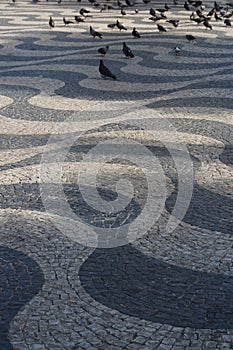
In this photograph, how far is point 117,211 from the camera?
20.9 ft

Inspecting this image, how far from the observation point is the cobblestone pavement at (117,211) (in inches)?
181

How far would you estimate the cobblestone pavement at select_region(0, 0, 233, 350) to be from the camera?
4.60 m

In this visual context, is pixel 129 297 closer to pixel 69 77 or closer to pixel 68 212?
pixel 68 212

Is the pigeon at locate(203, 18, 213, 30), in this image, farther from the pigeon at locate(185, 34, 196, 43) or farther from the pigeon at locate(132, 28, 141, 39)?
the pigeon at locate(185, 34, 196, 43)

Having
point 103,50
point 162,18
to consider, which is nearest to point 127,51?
point 103,50

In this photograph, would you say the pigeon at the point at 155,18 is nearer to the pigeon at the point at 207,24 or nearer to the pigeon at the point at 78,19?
the pigeon at the point at 207,24

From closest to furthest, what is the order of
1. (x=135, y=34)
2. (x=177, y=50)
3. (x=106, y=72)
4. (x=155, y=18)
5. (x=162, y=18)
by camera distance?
(x=106, y=72) → (x=177, y=50) → (x=135, y=34) → (x=155, y=18) → (x=162, y=18)

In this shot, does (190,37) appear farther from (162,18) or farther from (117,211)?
(117,211)

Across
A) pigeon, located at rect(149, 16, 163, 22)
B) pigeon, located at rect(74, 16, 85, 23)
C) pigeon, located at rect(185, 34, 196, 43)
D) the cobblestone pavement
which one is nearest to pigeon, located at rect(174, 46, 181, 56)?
pigeon, located at rect(185, 34, 196, 43)

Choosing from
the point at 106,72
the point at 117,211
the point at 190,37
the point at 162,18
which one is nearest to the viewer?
the point at 117,211

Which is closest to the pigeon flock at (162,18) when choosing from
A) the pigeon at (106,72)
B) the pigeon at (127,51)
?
the pigeon at (127,51)

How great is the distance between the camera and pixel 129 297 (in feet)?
16.1

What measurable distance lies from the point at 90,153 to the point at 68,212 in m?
1.73

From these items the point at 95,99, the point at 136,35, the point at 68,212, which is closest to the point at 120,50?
the point at 136,35
